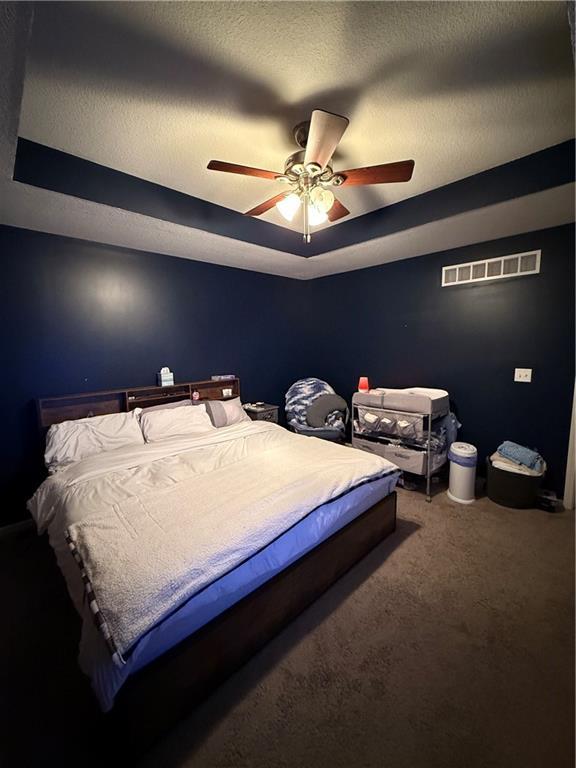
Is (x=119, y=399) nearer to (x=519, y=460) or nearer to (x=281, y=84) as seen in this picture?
(x=281, y=84)

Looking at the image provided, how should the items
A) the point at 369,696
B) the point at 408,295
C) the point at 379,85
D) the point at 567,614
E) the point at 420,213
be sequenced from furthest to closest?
1. the point at 408,295
2. the point at 420,213
3. the point at 567,614
4. the point at 379,85
5. the point at 369,696

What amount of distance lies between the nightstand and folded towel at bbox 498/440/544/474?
7.90 feet

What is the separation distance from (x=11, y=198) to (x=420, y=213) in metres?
2.92

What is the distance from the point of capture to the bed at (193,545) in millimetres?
1070

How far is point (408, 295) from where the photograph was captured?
3559mm

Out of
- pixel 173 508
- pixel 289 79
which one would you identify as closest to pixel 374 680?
pixel 173 508

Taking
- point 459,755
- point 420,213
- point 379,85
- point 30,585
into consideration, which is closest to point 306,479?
point 459,755

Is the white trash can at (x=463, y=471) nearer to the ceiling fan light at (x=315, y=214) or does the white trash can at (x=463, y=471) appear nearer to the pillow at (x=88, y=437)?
the ceiling fan light at (x=315, y=214)

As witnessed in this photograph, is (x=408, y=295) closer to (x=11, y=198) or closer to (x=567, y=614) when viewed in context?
(x=567, y=614)

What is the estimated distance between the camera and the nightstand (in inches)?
144

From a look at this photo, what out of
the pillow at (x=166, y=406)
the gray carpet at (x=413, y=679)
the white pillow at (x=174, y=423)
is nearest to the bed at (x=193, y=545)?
the gray carpet at (x=413, y=679)

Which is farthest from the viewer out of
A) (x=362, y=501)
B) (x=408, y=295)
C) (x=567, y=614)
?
(x=408, y=295)

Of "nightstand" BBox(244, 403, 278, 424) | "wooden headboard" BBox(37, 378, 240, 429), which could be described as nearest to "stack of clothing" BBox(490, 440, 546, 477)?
"nightstand" BBox(244, 403, 278, 424)

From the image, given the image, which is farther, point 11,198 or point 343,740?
point 11,198
